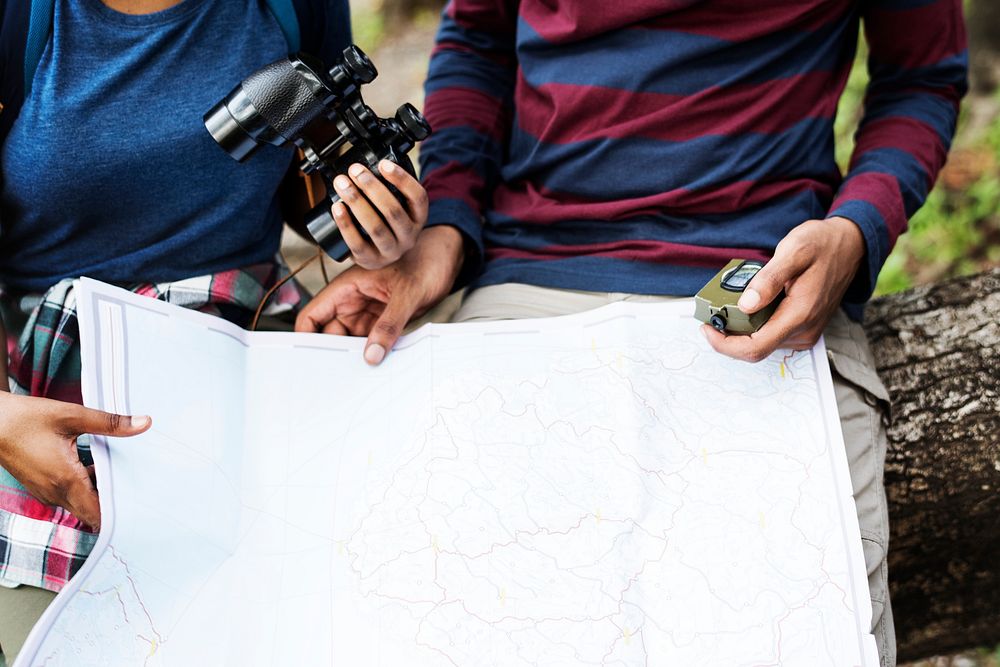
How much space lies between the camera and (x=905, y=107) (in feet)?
4.50

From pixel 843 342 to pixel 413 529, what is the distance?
0.69 metres

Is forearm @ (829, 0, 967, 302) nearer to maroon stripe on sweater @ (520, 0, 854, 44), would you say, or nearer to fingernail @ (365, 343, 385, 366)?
maroon stripe on sweater @ (520, 0, 854, 44)

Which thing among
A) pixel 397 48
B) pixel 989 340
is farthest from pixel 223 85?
pixel 397 48

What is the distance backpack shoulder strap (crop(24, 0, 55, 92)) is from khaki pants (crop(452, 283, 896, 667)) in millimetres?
654

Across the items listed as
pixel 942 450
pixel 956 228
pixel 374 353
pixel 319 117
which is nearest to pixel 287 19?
pixel 319 117

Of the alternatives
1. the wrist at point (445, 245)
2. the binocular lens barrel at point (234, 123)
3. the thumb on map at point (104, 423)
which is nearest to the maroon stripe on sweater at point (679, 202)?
the wrist at point (445, 245)

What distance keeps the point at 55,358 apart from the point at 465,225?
0.61 m

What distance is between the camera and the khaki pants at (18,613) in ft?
3.53

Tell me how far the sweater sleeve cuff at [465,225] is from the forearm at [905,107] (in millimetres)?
527

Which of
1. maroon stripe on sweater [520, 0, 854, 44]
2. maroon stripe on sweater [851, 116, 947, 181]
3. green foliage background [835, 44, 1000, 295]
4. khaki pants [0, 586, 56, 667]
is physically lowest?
khaki pants [0, 586, 56, 667]

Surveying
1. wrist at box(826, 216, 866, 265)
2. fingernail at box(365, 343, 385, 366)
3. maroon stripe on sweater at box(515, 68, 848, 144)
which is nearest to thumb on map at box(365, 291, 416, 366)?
fingernail at box(365, 343, 385, 366)

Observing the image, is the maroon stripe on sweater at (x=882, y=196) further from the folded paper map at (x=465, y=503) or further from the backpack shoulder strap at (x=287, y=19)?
the backpack shoulder strap at (x=287, y=19)

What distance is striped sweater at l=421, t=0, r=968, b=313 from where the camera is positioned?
49.9 inches

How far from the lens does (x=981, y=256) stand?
2.55 meters
